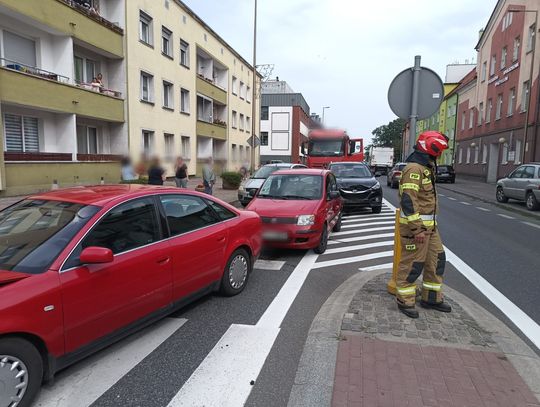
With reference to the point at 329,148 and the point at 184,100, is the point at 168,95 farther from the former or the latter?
the point at 329,148

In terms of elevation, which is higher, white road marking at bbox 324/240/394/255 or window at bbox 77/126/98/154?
window at bbox 77/126/98/154

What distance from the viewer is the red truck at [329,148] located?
2247 centimetres

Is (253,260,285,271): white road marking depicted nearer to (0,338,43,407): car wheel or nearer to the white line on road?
the white line on road

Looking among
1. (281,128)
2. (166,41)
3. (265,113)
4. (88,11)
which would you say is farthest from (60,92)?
(265,113)

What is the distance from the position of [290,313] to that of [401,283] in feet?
4.08

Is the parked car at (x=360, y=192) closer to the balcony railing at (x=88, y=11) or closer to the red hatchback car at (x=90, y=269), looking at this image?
the red hatchback car at (x=90, y=269)

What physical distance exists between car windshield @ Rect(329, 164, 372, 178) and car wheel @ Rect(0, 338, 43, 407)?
11560 mm

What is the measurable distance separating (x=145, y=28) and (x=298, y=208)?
1892 cm

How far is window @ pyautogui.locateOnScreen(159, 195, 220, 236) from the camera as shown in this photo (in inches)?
161

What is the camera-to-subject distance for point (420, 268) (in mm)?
4141

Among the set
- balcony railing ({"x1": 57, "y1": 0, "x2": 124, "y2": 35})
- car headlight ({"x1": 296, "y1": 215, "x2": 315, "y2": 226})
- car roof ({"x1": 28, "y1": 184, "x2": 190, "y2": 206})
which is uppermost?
balcony railing ({"x1": 57, "y1": 0, "x2": 124, "y2": 35})

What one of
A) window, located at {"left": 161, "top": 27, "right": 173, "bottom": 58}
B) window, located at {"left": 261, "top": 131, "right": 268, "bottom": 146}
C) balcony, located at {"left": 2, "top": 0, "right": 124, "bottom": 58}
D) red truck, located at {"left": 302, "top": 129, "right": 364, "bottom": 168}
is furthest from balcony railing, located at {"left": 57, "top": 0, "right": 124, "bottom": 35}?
window, located at {"left": 261, "top": 131, "right": 268, "bottom": 146}

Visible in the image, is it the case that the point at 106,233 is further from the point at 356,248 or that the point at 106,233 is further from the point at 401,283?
the point at 356,248

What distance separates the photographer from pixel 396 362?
329 cm
